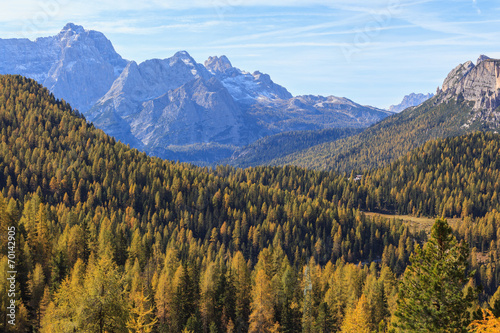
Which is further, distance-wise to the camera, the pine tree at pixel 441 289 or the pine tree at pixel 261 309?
the pine tree at pixel 261 309

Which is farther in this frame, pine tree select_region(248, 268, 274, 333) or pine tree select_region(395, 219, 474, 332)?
pine tree select_region(248, 268, 274, 333)

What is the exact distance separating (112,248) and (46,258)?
15676 mm

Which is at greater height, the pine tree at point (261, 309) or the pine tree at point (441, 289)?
the pine tree at point (441, 289)

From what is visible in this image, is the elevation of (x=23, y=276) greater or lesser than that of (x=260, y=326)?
greater

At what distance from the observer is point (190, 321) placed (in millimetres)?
90000

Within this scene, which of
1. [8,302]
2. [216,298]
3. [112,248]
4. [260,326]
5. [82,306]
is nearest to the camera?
[82,306]

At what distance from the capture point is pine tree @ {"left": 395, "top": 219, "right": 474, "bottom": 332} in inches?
1565

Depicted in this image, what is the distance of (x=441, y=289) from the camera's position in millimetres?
40281

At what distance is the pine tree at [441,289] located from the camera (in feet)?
130

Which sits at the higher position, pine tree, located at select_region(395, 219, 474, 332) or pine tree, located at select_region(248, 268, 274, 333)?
pine tree, located at select_region(395, 219, 474, 332)

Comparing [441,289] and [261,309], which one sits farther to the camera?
[261,309]

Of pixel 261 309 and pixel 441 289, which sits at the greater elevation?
pixel 441 289

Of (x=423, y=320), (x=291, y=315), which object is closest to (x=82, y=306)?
(x=423, y=320)

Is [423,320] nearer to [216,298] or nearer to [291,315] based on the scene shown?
[291,315]
